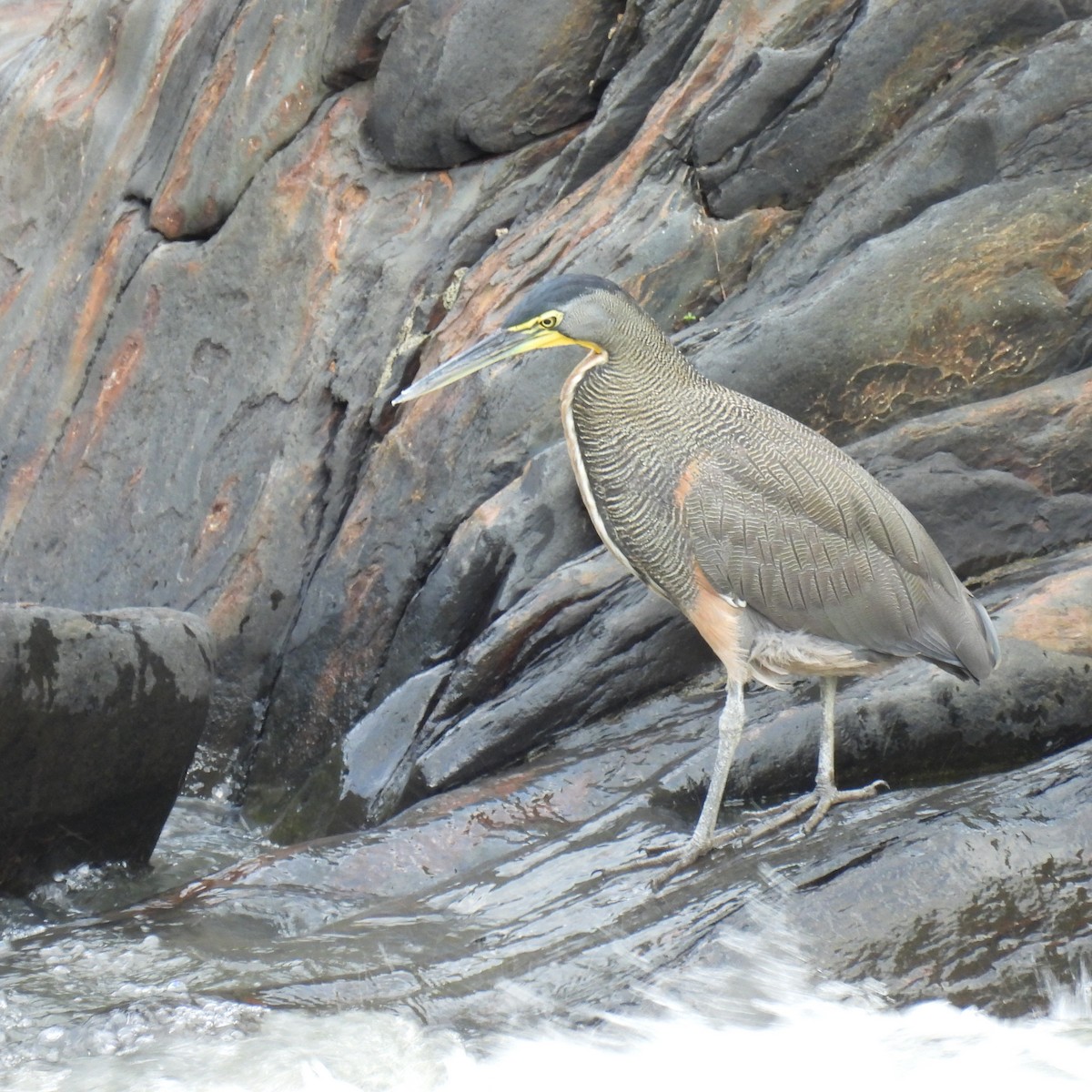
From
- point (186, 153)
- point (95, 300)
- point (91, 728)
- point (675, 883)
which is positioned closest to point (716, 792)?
point (675, 883)

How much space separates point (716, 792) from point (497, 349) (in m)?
1.70

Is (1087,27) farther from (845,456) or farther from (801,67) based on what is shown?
(845,456)

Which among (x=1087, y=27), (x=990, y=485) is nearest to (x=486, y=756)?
(x=990, y=485)

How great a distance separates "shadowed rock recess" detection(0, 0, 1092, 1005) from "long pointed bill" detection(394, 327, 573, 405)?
126cm

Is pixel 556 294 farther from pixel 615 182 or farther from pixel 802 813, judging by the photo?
pixel 615 182

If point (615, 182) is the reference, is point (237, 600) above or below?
below

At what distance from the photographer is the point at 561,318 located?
17.0ft

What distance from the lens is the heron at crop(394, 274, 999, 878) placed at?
16.3 ft

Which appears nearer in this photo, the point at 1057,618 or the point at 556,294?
the point at 556,294

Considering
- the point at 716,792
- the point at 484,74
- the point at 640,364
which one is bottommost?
the point at 716,792

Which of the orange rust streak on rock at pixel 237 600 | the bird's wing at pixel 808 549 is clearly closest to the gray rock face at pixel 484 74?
the orange rust streak on rock at pixel 237 600

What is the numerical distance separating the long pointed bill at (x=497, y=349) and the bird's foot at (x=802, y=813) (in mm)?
1749

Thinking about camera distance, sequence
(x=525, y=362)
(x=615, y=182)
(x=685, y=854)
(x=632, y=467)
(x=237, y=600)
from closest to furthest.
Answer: (x=685, y=854) → (x=632, y=467) → (x=525, y=362) → (x=615, y=182) → (x=237, y=600)

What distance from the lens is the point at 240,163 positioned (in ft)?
27.9
